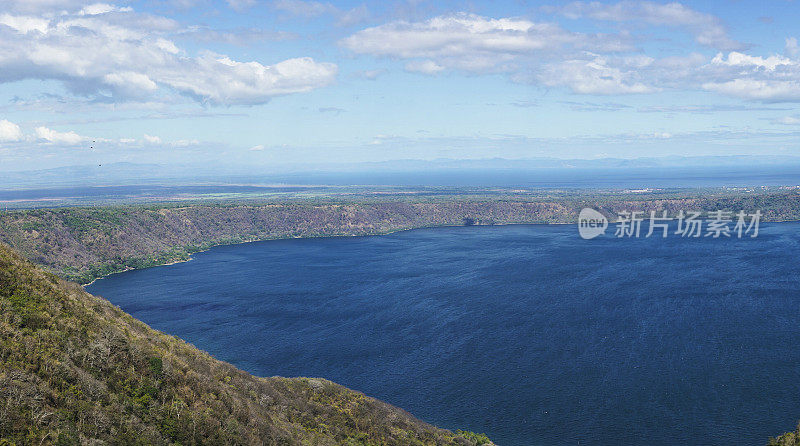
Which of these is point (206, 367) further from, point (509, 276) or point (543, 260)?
point (543, 260)

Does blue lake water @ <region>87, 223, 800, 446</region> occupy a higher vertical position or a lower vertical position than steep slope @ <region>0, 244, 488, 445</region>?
lower

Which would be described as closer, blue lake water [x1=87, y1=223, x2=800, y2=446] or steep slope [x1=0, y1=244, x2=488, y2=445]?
steep slope [x1=0, y1=244, x2=488, y2=445]

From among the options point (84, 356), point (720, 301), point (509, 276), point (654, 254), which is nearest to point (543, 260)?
point (509, 276)

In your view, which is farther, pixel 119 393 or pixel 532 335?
pixel 532 335

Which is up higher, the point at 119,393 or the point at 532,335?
the point at 119,393

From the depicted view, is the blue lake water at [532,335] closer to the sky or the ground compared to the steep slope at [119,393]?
closer to the ground
